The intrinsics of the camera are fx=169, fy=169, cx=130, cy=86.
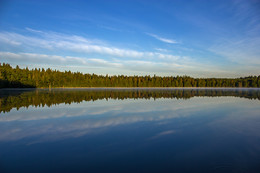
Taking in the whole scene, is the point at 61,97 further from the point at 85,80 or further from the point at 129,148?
the point at 85,80

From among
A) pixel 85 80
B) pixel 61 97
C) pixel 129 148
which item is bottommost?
pixel 61 97

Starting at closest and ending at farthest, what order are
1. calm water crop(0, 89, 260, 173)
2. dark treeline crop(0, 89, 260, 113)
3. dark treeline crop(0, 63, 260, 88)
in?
1. calm water crop(0, 89, 260, 173)
2. dark treeline crop(0, 89, 260, 113)
3. dark treeline crop(0, 63, 260, 88)

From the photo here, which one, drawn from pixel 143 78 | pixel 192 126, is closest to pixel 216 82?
pixel 143 78

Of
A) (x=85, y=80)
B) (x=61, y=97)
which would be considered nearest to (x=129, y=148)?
(x=61, y=97)

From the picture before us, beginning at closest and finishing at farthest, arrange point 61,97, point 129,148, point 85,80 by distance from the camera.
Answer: point 129,148 → point 61,97 → point 85,80

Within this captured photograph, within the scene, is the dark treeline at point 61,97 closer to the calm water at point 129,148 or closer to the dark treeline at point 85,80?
the calm water at point 129,148

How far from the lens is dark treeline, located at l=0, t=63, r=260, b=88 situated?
11493cm

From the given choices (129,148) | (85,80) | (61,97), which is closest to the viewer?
(129,148)

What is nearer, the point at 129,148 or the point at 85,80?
the point at 129,148

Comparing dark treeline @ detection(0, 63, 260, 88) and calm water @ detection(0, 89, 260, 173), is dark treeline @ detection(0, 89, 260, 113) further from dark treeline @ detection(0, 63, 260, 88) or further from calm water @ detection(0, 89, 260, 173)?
dark treeline @ detection(0, 63, 260, 88)

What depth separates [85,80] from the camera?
169625mm

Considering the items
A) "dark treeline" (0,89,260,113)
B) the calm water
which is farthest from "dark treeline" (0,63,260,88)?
the calm water

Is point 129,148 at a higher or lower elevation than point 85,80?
lower

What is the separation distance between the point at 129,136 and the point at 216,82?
20933 cm
